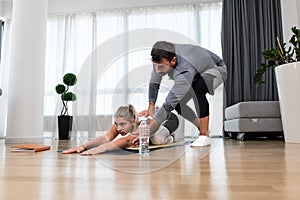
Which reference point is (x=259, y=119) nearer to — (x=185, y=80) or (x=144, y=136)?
(x=185, y=80)

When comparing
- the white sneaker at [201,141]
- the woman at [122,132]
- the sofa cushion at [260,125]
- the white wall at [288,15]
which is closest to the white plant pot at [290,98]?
the sofa cushion at [260,125]

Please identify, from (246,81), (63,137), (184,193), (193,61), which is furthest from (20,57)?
(246,81)

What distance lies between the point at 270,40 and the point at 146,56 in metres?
3.12

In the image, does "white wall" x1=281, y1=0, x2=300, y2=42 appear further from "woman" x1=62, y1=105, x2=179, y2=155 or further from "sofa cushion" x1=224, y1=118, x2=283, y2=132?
"woman" x1=62, y1=105, x2=179, y2=155

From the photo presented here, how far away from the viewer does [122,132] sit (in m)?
1.31

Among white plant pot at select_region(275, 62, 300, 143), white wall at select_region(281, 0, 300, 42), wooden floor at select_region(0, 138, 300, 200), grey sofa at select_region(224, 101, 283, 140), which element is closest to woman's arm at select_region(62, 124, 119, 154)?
wooden floor at select_region(0, 138, 300, 200)

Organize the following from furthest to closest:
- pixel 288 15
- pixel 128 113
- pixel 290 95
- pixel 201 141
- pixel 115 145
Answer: pixel 288 15 < pixel 290 95 < pixel 201 141 < pixel 115 145 < pixel 128 113

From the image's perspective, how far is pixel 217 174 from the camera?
2.59 ft

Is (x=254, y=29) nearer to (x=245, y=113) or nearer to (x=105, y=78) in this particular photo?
(x=245, y=113)

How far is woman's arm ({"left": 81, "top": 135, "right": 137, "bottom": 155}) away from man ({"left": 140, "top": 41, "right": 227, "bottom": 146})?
0.13 meters

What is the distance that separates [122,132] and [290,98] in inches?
57.4

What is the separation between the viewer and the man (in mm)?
1221

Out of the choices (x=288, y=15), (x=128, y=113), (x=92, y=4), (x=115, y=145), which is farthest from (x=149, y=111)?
(x=92, y=4)

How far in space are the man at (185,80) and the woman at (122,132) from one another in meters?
0.06
